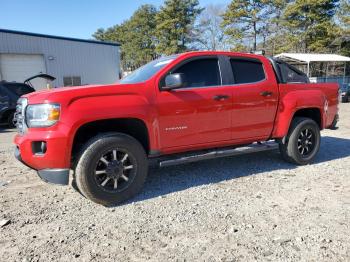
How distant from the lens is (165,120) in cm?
412

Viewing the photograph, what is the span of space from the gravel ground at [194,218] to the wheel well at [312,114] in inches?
36.3

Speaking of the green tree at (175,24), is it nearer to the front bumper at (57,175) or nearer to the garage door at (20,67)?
the garage door at (20,67)

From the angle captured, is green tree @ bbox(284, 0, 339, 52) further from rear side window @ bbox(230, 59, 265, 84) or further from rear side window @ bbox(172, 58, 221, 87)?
rear side window @ bbox(172, 58, 221, 87)

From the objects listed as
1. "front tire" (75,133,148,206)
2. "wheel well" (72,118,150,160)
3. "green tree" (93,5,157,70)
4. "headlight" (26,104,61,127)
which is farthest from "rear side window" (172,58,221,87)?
"green tree" (93,5,157,70)

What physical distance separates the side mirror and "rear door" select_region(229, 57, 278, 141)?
1009 mm

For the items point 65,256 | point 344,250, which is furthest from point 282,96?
point 65,256

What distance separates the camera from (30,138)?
360 centimetres

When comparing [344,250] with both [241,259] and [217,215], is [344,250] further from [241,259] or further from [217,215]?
[217,215]

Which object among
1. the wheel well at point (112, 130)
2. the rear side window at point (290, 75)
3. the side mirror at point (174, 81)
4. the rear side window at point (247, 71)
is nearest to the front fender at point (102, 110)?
the wheel well at point (112, 130)

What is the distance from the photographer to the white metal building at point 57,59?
17562 mm

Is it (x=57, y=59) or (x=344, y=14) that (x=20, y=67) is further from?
(x=344, y=14)

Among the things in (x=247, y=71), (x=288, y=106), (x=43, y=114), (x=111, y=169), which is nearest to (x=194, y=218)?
(x=111, y=169)

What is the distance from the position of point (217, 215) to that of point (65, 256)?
64.4 inches

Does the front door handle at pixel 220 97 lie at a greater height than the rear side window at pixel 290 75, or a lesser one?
lesser
